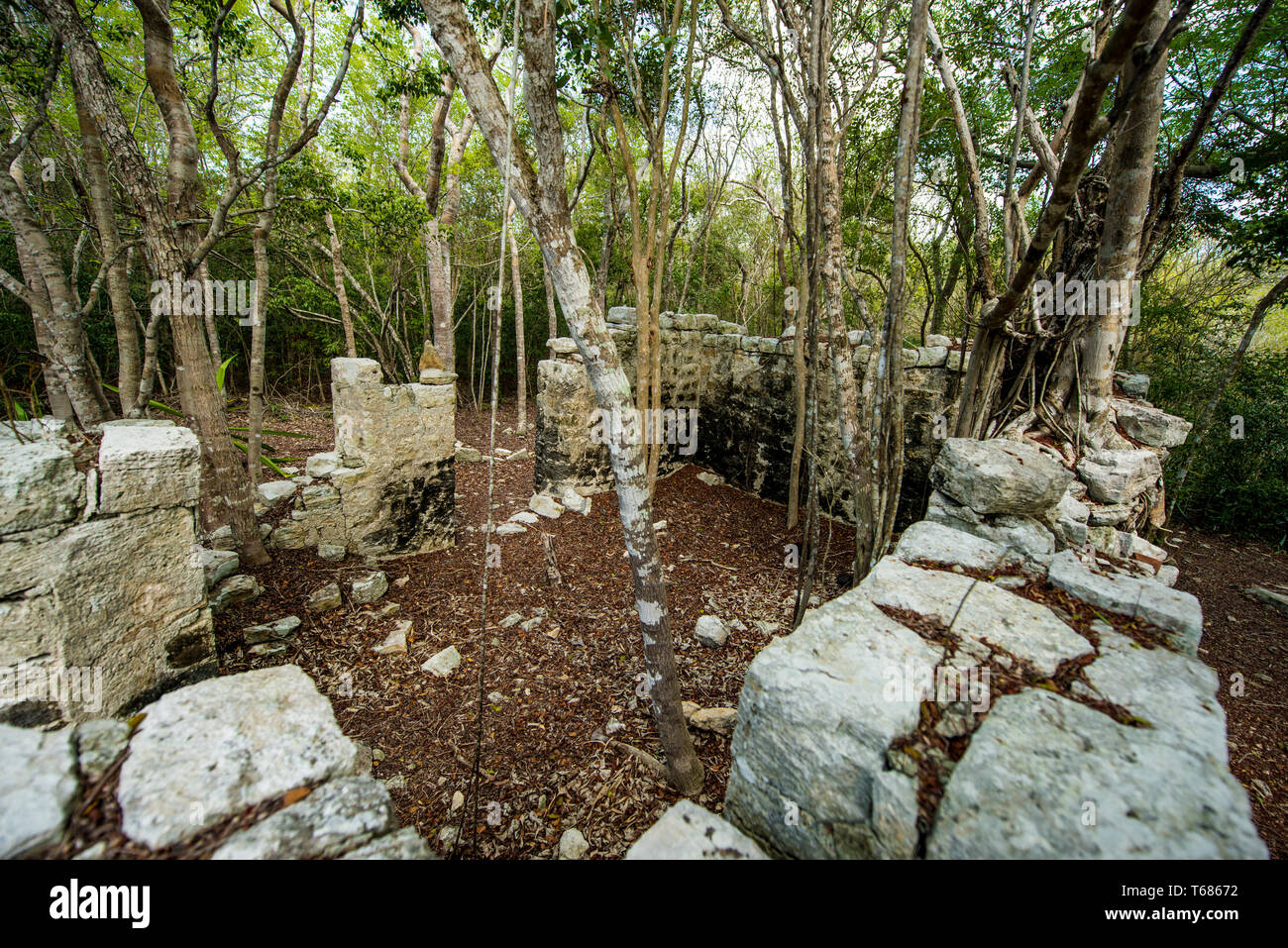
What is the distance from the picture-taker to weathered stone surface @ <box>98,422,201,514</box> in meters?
2.10

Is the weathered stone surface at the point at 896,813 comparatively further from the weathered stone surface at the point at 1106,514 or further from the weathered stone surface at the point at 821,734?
the weathered stone surface at the point at 1106,514

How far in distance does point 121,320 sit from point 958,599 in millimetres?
5200

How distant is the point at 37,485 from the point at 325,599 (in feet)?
5.28

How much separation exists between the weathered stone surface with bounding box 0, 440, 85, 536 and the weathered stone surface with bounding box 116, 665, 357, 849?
1308 millimetres

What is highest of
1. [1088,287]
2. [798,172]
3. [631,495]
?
[798,172]

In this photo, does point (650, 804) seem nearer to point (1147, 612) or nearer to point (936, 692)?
point (936, 692)

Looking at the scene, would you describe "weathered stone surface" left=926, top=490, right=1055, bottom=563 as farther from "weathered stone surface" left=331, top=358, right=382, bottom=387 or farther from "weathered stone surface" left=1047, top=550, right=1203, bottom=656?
"weathered stone surface" left=331, top=358, right=382, bottom=387

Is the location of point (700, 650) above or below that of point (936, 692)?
below

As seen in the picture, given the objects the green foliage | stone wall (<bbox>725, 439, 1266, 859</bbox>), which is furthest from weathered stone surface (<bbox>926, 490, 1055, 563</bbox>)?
the green foliage

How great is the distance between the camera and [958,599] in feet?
5.73

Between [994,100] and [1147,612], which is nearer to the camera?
[1147,612]

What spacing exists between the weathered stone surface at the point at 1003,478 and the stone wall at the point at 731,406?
159 cm
